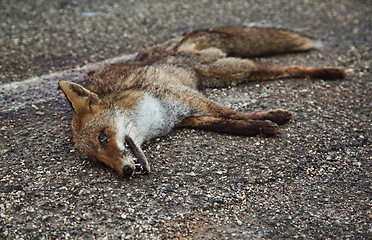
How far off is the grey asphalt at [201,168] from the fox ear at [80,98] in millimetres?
593

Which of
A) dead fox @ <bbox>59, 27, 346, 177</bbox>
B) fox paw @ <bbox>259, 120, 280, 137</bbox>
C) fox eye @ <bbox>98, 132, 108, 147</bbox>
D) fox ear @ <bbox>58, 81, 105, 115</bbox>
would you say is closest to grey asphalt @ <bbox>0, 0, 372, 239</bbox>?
fox paw @ <bbox>259, 120, 280, 137</bbox>

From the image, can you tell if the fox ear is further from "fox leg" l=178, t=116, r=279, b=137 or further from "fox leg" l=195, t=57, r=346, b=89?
"fox leg" l=195, t=57, r=346, b=89

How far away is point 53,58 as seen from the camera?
23.3 feet

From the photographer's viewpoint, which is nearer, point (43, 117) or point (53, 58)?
point (43, 117)

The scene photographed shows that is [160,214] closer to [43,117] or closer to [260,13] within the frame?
[43,117]

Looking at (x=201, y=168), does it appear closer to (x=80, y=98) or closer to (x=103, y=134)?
(x=103, y=134)

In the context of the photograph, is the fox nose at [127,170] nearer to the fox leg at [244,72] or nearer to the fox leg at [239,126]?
the fox leg at [239,126]

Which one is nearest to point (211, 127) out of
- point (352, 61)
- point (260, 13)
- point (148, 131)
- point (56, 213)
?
point (148, 131)

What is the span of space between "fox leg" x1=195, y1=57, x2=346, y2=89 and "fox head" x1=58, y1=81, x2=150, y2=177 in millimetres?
1970

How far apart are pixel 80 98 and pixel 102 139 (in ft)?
2.01

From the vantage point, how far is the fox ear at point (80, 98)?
430cm

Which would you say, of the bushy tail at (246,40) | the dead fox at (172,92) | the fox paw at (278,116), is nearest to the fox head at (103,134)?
the dead fox at (172,92)

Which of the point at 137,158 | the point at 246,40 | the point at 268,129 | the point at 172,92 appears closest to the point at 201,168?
the point at 137,158

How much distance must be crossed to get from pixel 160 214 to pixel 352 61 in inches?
204
